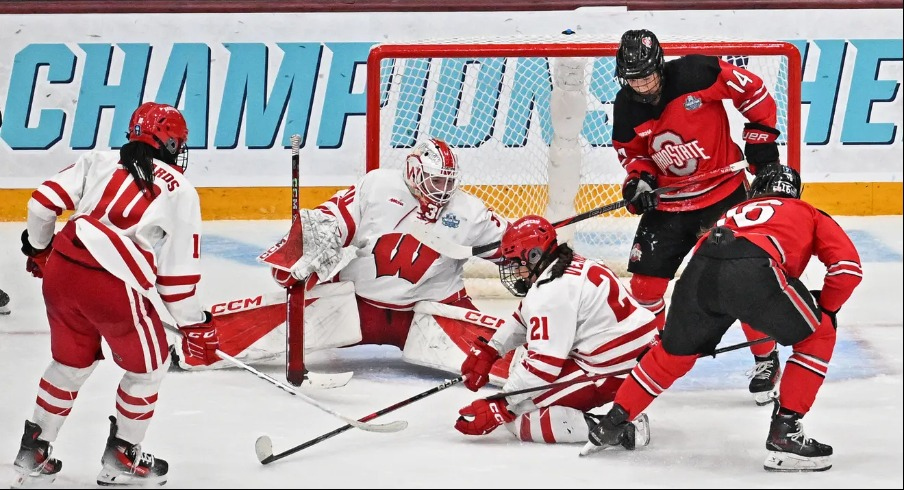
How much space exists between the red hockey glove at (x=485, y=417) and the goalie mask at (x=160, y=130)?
3.30 feet

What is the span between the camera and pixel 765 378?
13.8 ft

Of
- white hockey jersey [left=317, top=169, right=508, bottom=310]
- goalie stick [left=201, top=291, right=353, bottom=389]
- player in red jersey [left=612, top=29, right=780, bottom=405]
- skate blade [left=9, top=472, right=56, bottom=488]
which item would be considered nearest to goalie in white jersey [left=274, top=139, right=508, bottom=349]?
white hockey jersey [left=317, top=169, right=508, bottom=310]

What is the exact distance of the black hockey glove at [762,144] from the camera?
166 inches

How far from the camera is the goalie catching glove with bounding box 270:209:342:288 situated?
14.1 ft

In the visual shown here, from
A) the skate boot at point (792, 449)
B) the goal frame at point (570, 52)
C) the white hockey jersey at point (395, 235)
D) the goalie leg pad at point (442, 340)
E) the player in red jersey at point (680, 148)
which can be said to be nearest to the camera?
the skate boot at point (792, 449)

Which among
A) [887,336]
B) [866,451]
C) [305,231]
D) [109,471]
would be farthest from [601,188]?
[109,471]

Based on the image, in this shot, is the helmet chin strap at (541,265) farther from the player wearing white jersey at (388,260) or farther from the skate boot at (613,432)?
the player wearing white jersey at (388,260)

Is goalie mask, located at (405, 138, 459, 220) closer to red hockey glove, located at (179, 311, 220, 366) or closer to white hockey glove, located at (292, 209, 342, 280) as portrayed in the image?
white hockey glove, located at (292, 209, 342, 280)

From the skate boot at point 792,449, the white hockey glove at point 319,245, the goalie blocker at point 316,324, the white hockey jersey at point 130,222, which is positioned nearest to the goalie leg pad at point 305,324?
the goalie blocker at point 316,324

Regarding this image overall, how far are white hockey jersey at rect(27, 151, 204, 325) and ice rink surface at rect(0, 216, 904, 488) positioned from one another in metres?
0.14

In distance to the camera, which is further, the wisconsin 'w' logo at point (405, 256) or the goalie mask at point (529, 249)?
the wisconsin 'w' logo at point (405, 256)

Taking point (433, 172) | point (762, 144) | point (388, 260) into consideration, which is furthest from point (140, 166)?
point (762, 144)

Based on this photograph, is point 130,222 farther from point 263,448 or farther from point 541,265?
point 541,265

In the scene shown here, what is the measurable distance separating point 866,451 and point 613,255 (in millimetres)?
2173
